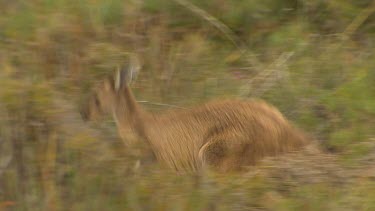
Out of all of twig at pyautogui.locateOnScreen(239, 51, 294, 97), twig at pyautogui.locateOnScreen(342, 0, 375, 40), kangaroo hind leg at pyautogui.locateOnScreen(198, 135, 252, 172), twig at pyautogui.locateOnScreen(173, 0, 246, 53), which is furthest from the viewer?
twig at pyautogui.locateOnScreen(173, 0, 246, 53)

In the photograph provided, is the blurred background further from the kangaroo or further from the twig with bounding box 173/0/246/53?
the kangaroo

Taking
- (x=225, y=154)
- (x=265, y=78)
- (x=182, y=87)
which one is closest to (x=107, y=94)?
(x=182, y=87)

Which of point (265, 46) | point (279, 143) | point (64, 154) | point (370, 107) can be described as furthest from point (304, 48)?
point (64, 154)

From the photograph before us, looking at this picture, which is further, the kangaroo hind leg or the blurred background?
the kangaroo hind leg

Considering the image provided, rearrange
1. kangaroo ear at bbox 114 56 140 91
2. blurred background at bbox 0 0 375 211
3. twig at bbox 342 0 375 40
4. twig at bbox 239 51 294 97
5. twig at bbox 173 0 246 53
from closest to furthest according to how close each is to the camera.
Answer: blurred background at bbox 0 0 375 211 < kangaroo ear at bbox 114 56 140 91 < twig at bbox 239 51 294 97 < twig at bbox 342 0 375 40 < twig at bbox 173 0 246 53

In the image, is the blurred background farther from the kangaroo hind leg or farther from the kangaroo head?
the kangaroo hind leg

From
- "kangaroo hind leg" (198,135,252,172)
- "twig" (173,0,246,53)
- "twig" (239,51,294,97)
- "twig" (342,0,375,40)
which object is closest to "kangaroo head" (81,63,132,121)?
"kangaroo hind leg" (198,135,252,172)

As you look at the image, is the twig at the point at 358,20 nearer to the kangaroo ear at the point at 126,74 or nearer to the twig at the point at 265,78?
the twig at the point at 265,78

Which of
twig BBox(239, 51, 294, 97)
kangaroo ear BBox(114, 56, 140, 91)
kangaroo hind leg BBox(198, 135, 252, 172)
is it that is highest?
kangaroo ear BBox(114, 56, 140, 91)

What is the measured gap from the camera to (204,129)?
6.59 metres

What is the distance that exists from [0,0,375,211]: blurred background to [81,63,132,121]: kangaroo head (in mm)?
86

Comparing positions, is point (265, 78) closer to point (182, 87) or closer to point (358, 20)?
point (182, 87)

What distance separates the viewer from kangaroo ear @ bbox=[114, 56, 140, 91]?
671 centimetres

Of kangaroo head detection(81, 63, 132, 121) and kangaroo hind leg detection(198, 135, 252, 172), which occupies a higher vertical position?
kangaroo head detection(81, 63, 132, 121)
